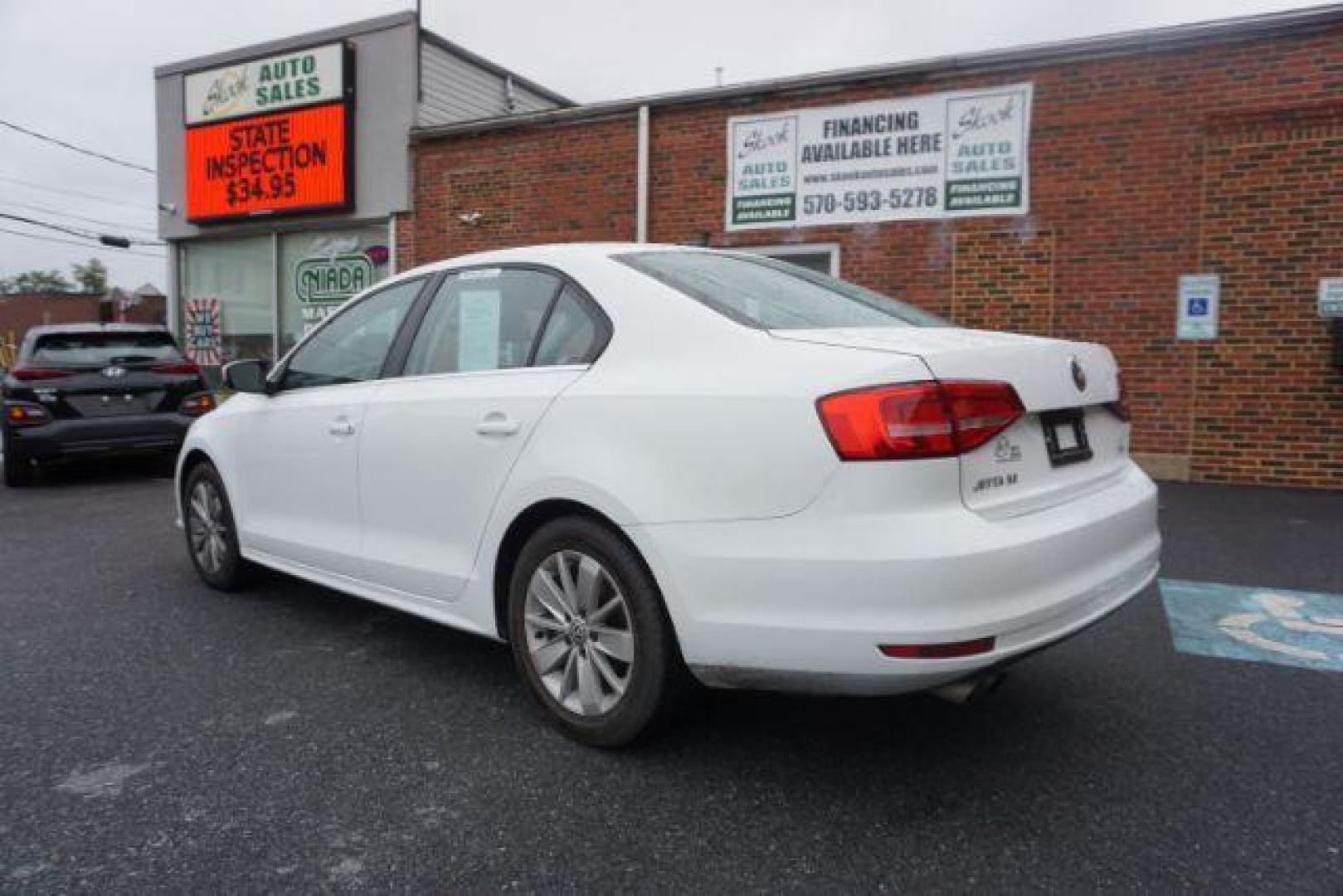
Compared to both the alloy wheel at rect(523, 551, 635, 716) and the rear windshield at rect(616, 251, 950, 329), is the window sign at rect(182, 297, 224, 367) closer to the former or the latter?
the rear windshield at rect(616, 251, 950, 329)

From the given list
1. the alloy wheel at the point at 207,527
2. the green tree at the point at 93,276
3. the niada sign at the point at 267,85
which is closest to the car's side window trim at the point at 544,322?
the alloy wheel at the point at 207,527

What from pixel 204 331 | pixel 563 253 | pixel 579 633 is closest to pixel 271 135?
pixel 204 331

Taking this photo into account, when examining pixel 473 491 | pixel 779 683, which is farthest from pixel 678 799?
pixel 473 491

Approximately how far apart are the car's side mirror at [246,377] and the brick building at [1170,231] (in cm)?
645

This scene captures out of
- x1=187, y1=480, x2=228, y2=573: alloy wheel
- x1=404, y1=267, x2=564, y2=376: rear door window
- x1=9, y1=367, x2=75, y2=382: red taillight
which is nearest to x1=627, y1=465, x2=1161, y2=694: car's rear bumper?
x1=404, y1=267, x2=564, y2=376: rear door window

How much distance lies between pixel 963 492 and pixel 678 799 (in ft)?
3.64

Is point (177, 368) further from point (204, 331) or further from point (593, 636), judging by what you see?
point (593, 636)

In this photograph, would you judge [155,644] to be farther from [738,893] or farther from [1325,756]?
[1325,756]

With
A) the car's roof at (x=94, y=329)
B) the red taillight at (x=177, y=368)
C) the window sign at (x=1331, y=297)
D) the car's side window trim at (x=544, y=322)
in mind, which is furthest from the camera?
the red taillight at (x=177, y=368)

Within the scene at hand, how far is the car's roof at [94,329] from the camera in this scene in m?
8.85

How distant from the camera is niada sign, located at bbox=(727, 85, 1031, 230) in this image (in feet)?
29.9

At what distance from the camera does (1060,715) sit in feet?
10.3

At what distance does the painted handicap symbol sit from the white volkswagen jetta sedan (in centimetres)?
132

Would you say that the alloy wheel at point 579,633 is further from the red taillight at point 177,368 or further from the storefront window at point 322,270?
the storefront window at point 322,270
